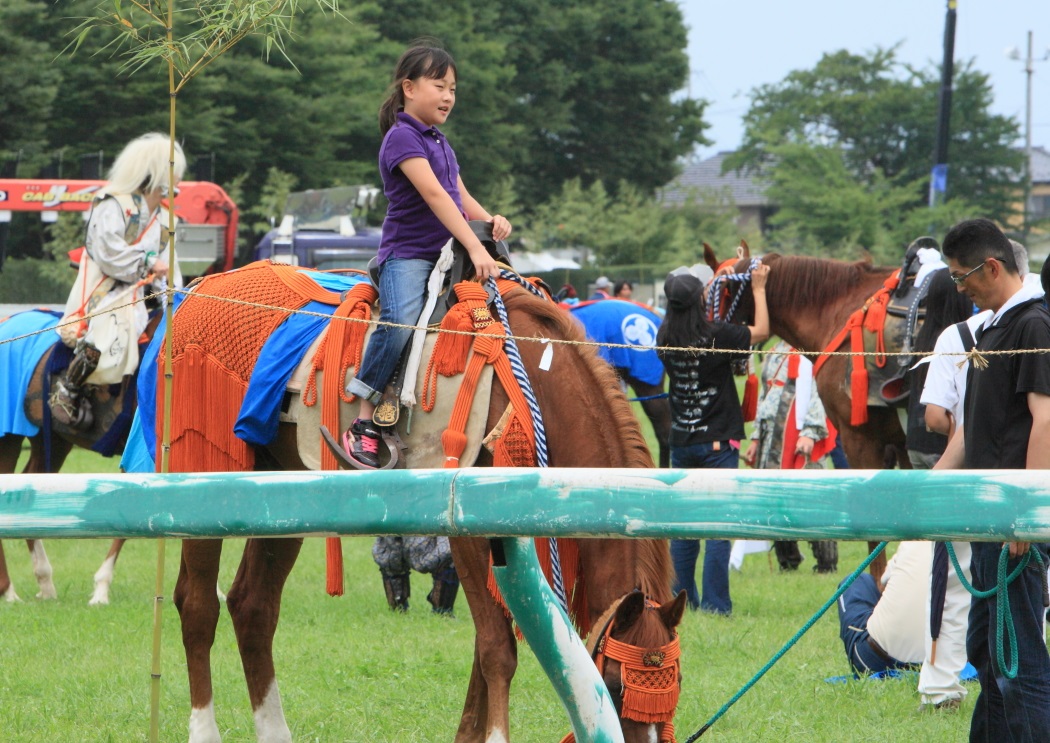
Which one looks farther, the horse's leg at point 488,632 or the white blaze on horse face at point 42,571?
the white blaze on horse face at point 42,571

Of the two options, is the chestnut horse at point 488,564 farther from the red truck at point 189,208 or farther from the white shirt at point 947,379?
the red truck at point 189,208

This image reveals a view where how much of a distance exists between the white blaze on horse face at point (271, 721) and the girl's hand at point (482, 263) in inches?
72.3

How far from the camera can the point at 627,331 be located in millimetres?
11273

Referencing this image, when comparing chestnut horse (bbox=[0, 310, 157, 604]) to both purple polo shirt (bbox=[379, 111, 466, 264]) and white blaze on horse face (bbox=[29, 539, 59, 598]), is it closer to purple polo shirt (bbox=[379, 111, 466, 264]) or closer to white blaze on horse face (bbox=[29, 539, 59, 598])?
white blaze on horse face (bbox=[29, 539, 59, 598])

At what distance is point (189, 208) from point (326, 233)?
2096 millimetres

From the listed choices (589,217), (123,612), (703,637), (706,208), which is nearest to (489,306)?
(703,637)

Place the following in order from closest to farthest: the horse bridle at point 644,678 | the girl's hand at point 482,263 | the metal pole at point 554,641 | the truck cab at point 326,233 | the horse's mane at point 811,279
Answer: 1. the metal pole at point 554,641
2. the horse bridle at point 644,678
3. the girl's hand at point 482,263
4. the horse's mane at point 811,279
5. the truck cab at point 326,233

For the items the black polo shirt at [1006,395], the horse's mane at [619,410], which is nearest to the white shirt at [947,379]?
the black polo shirt at [1006,395]

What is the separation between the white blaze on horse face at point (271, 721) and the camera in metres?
4.93

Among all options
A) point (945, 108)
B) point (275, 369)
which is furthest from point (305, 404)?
point (945, 108)

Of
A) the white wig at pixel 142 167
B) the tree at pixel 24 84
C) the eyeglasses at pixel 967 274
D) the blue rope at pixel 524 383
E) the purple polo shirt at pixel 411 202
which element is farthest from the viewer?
the tree at pixel 24 84

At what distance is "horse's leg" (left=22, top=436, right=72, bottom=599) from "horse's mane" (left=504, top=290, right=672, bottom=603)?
16.5 ft

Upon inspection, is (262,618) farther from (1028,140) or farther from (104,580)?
(1028,140)

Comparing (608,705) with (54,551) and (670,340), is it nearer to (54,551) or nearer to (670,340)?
(670,340)
